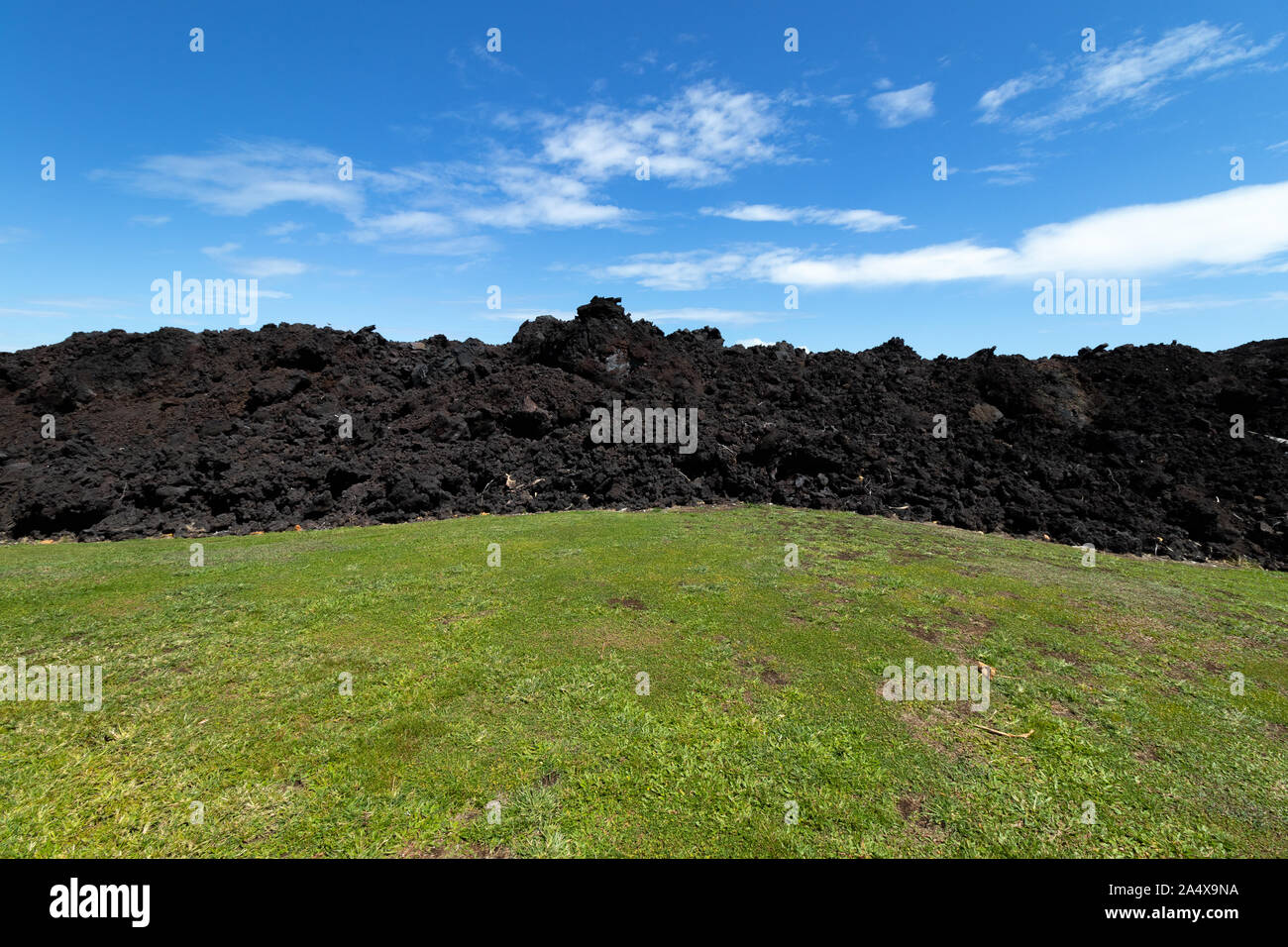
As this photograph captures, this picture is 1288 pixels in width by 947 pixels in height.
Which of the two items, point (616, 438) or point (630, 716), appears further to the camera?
point (616, 438)

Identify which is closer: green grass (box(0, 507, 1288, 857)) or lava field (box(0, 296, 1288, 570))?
green grass (box(0, 507, 1288, 857))

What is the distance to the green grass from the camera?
389 centimetres

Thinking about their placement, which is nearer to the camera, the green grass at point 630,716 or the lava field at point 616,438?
the green grass at point 630,716

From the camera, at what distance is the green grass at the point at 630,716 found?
389 cm

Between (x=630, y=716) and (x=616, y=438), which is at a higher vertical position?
(x=616, y=438)

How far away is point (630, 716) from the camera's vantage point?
5277 millimetres

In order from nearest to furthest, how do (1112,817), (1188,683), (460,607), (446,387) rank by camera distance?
(1112,817), (1188,683), (460,607), (446,387)

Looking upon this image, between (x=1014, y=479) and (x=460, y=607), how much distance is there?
16.4 metres

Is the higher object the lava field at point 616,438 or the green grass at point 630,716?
the lava field at point 616,438

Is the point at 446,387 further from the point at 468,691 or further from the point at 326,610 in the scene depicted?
the point at 468,691
